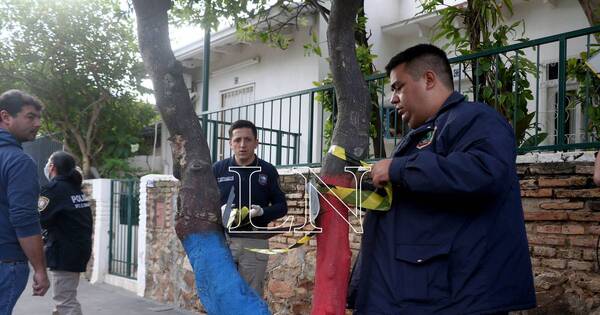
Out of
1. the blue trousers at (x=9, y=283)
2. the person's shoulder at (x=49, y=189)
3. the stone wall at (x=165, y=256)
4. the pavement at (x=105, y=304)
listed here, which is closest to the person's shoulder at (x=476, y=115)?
the blue trousers at (x=9, y=283)

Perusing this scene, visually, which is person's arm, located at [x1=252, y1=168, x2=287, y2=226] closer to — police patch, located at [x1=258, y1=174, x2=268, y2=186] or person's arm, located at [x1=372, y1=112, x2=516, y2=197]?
police patch, located at [x1=258, y1=174, x2=268, y2=186]

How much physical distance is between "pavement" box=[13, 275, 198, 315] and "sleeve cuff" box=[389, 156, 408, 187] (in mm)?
5819

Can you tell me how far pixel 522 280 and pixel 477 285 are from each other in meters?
0.18

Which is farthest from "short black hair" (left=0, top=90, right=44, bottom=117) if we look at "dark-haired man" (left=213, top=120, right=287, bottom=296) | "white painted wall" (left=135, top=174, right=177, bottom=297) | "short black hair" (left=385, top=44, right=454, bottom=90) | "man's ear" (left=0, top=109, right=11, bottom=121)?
"white painted wall" (left=135, top=174, right=177, bottom=297)

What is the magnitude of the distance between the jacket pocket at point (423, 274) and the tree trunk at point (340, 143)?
24 centimetres

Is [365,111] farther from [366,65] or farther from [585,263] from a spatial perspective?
[366,65]

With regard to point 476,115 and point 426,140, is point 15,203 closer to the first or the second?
point 426,140

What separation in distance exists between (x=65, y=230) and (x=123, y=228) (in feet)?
15.0

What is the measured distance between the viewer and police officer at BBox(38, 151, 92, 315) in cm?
509

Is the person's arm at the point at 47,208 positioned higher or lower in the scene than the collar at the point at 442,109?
lower

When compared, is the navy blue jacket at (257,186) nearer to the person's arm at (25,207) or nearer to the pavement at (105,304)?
the person's arm at (25,207)

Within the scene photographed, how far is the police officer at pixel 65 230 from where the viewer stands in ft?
16.7

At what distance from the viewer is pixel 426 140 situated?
2160 millimetres

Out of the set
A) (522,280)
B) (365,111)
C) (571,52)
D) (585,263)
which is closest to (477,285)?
(522,280)
